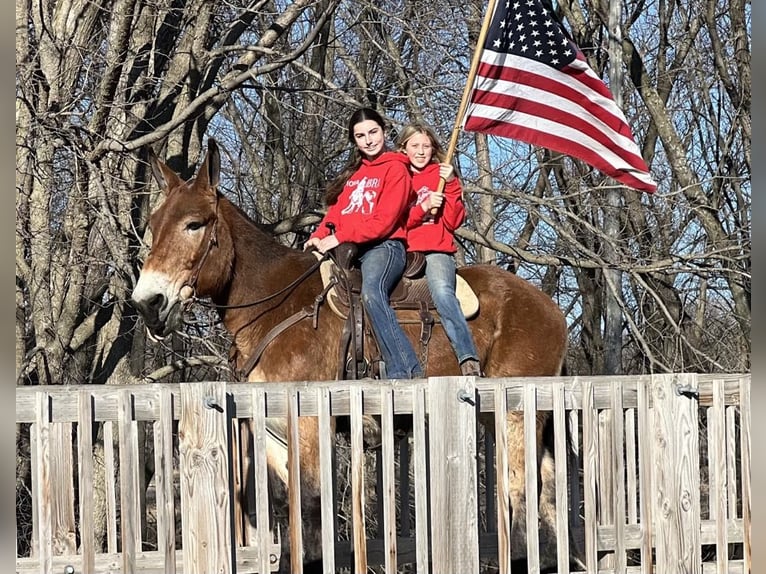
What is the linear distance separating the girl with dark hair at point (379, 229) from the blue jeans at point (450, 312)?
233 mm

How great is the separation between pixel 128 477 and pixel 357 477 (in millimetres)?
1058

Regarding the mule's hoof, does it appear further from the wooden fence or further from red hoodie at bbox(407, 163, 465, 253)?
the wooden fence

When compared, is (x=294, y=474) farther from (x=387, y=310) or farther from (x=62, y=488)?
(x=387, y=310)

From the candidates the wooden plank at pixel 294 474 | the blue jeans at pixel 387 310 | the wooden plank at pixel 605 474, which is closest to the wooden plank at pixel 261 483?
the wooden plank at pixel 294 474

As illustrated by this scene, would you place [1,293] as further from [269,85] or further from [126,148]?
[269,85]

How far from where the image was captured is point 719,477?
5.96 m

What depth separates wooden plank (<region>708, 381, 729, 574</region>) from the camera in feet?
19.4

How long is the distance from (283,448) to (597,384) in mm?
2165

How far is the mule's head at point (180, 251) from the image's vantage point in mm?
6922

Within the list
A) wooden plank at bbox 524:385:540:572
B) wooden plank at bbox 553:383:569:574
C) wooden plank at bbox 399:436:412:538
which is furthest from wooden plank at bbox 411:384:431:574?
wooden plank at bbox 399:436:412:538

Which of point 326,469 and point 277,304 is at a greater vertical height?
point 277,304

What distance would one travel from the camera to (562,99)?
7363 millimetres

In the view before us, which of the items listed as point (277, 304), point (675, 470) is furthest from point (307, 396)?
point (277, 304)

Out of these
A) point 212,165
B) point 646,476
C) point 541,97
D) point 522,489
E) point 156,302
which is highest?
point 541,97
